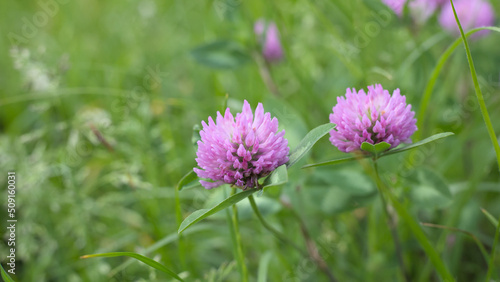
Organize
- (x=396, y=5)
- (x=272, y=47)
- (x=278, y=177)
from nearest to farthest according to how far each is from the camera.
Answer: (x=278, y=177), (x=396, y=5), (x=272, y=47)

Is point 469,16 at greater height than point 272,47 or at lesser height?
lesser

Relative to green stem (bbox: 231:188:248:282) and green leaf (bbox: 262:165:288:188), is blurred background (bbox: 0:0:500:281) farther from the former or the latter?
green leaf (bbox: 262:165:288:188)

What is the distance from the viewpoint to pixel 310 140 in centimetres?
65

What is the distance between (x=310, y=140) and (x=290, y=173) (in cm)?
30

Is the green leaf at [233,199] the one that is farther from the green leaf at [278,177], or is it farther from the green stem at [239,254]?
the green stem at [239,254]

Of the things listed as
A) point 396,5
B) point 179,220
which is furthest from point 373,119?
point 396,5

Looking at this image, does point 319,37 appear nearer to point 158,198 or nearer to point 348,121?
point 158,198

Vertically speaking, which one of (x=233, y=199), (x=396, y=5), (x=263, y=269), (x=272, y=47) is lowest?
(x=263, y=269)

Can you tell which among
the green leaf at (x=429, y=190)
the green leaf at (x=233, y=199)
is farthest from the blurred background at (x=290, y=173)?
the green leaf at (x=233, y=199)

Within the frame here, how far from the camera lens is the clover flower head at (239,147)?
64cm

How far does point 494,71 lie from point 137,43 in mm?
1368

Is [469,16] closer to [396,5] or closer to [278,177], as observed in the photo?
[396,5]

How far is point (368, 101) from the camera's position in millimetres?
678

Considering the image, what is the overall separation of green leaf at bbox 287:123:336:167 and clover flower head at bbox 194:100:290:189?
0.8 inches
